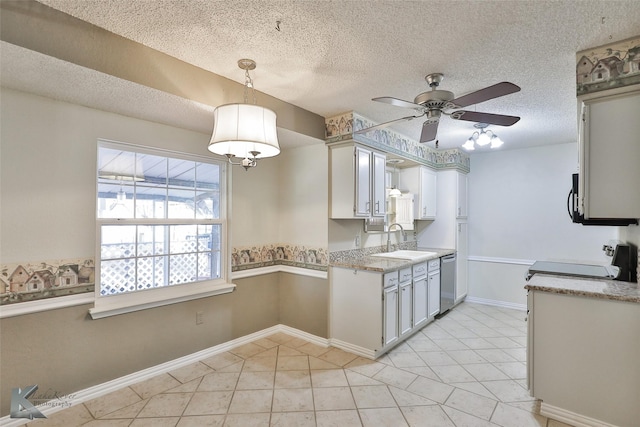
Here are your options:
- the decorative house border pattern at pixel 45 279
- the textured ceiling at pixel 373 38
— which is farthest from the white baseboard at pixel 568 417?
the decorative house border pattern at pixel 45 279

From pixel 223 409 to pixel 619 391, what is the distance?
2.65 m

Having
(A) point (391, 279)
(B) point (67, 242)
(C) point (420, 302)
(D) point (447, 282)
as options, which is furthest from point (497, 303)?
(B) point (67, 242)

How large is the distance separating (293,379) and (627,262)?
288 cm

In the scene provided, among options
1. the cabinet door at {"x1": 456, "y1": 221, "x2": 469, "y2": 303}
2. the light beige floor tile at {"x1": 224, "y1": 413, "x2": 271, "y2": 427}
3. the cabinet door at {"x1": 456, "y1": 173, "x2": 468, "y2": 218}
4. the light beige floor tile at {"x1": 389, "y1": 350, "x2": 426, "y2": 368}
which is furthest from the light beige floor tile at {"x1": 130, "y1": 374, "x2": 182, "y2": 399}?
the cabinet door at {"x1": 456, "y1": 173, "x2": 468, "y2": 218}

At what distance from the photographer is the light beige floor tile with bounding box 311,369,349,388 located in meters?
2.62

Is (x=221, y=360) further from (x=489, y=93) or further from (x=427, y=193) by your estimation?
(x=427, y=193)

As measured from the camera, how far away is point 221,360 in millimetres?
3041

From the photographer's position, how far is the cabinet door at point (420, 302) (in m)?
3.61

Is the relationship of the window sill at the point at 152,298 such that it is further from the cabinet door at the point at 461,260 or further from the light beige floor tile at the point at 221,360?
the cabinet door at the point at 461,260

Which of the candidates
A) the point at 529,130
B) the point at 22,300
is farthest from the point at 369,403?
the point at 529,130

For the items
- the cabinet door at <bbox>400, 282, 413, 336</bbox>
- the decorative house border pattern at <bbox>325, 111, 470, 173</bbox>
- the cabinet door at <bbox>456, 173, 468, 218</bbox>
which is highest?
the decorative house border pattern at <bbox>325, 111, 470, 173</bbox>

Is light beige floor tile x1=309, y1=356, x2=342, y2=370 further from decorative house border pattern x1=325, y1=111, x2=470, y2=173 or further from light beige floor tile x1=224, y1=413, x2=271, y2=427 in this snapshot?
decorative house border pattern x1=325, y1=111, x2=470, y2=173

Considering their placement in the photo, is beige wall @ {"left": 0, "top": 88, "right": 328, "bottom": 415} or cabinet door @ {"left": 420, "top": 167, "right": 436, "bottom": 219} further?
cabinet door @ {"left": 420, "top": 167, "right": 436, "bottom": 219}

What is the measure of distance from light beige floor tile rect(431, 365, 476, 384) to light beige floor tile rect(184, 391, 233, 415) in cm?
182
